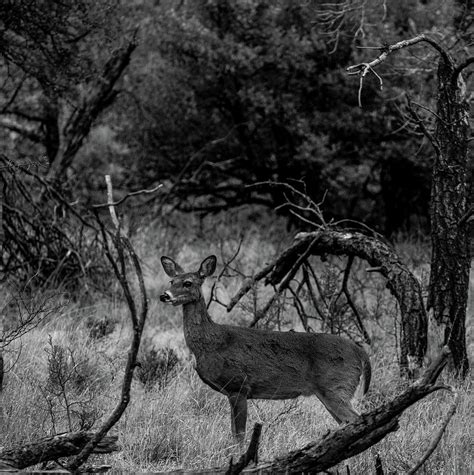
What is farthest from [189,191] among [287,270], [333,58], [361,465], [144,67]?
[361,465]

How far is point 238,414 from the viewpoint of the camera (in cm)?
605

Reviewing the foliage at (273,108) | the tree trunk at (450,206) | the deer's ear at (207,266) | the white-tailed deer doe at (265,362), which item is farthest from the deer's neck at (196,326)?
the foliage at (273,108)

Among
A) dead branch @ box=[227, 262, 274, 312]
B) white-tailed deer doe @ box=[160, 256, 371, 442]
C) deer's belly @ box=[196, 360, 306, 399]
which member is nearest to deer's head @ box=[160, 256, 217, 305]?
white-tailed deer doe @ box=[160, 256, 371, 442]

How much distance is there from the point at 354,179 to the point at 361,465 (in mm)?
9382

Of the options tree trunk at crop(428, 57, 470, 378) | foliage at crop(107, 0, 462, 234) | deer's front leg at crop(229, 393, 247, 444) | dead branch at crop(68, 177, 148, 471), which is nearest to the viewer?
dead branch at crop(68, 177, 148, 471)

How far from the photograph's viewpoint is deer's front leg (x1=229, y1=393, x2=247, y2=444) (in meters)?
6.00

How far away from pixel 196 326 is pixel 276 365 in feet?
2.08

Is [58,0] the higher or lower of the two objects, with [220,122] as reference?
higher

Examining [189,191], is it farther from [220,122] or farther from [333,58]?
[333,58]

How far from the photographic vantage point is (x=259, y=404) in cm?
705

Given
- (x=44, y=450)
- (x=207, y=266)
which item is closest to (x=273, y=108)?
(x=207, y=266)

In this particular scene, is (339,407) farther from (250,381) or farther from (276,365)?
(250,381)

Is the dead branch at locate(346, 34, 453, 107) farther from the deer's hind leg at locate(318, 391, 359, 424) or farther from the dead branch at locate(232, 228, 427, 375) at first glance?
the deer's hind leg at locate(318, 391, 359, 424)

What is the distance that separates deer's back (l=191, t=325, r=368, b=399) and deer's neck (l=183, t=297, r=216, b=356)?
15mm
